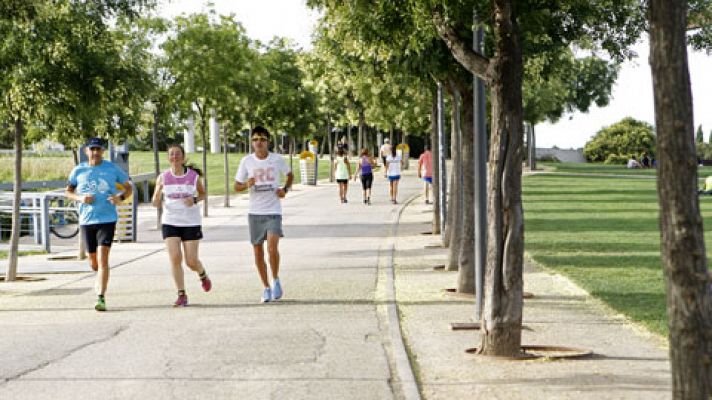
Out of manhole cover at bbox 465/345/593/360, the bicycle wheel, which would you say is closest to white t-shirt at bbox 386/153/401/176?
the bicycle wheel

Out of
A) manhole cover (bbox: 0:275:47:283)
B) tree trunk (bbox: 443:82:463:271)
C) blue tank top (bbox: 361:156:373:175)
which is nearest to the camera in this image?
tree trunk (bbox: 443:82:463:271)

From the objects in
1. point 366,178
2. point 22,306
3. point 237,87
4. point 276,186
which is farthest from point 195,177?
point 366,178

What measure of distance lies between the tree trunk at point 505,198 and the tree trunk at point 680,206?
137 inches

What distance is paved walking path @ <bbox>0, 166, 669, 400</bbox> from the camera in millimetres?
7738

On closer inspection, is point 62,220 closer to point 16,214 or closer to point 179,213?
point 16,214

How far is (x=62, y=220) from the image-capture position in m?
27.7

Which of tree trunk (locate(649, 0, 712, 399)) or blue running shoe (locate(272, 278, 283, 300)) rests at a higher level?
tree trunk (locate(649, 0, 712, 399))

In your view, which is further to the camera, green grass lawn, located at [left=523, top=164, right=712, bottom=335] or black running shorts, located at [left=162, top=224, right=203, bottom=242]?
green grass lawn, located at [left=523, top=164, right=712, bottom=335]

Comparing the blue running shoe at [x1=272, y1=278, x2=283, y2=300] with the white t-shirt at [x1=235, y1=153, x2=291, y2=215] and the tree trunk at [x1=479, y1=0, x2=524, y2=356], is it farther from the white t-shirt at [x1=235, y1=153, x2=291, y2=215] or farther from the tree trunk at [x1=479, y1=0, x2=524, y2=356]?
the tree trunk at [x1=479, y1=0, x2=524, y2=356]

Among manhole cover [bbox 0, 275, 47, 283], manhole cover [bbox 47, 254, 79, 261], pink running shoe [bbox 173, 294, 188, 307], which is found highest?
pink running shoe [bbox 173, 294, 188, 307]

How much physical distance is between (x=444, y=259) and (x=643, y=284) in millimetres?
4301

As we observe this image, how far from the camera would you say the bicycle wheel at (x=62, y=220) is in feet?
84.6

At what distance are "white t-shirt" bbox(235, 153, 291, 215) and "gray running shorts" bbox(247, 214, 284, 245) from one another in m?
0.05

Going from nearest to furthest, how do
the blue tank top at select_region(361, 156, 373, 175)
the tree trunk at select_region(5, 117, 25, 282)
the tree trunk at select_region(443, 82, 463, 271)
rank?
the tree trunk at select_region(443, 82, 463, 271) → the tree trunk at select_region(5, 117, 25, 282) → the blue tank top at select_region(361, 156, 373, 175)
